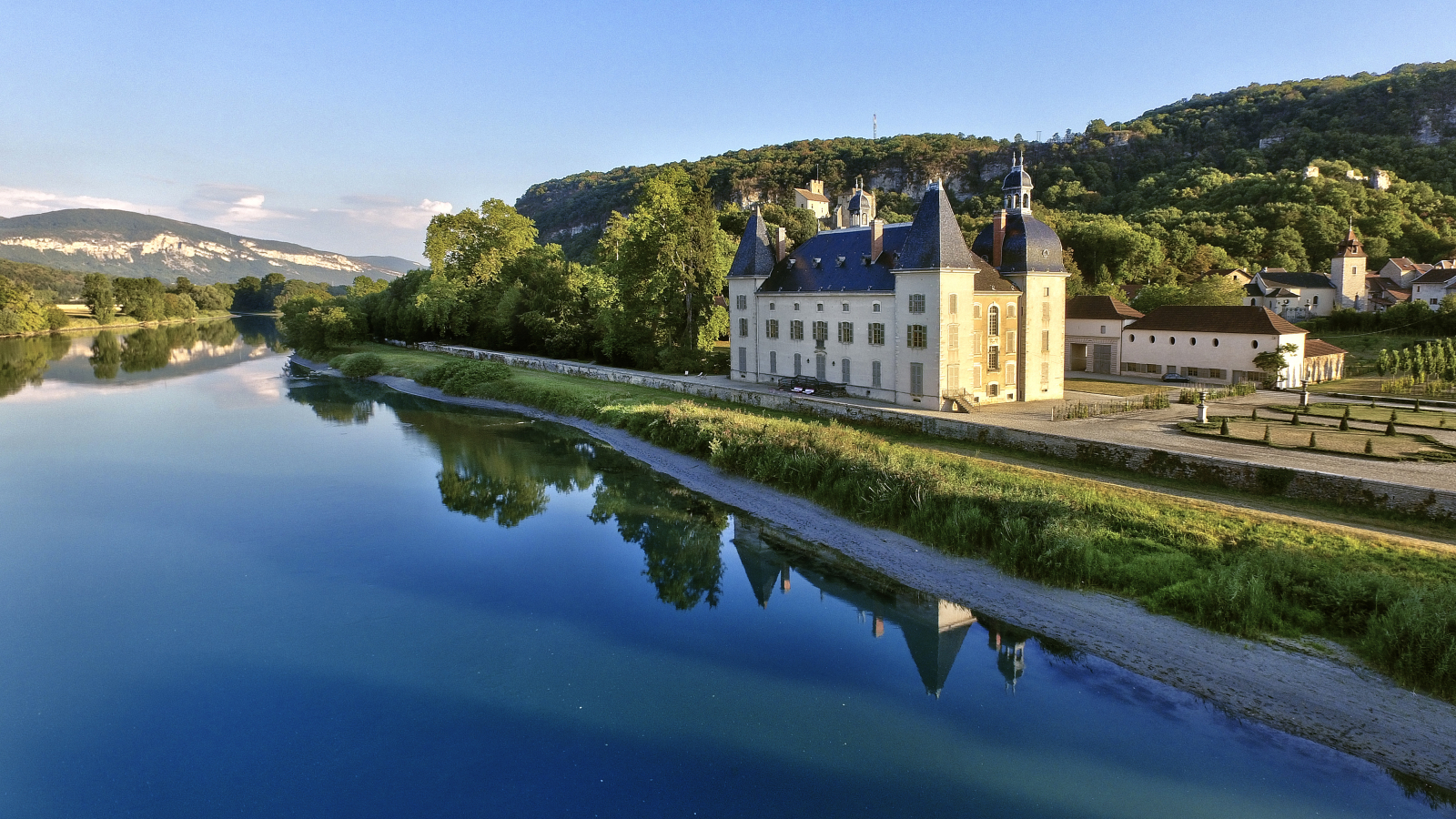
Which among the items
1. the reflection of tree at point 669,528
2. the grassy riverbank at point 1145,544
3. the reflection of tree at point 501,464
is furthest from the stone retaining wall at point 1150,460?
the reflection of tree at point 501,464

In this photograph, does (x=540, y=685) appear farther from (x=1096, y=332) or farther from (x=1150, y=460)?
(x=1096, y=332)

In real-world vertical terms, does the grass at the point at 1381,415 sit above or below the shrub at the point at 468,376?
below

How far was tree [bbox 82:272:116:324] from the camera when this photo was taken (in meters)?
121

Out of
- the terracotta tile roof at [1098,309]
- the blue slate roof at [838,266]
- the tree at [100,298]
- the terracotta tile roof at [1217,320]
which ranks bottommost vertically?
the terracotta tile roof at [1217,320]

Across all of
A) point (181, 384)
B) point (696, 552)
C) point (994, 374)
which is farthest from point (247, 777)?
point (181, 384)

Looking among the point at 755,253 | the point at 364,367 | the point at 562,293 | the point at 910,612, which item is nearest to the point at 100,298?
the point at 364,367

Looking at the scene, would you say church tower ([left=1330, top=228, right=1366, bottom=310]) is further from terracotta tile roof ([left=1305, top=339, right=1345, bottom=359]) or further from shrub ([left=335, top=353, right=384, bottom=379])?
shrub ([left=335, top=353, right=384, bottom=379])

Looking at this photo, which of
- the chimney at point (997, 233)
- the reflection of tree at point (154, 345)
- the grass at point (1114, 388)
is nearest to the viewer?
the chimney at point (997, 233)

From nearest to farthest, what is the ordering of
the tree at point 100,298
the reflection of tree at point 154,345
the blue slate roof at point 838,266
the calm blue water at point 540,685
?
the calm blue water at point 540,685 < the blue slate roof at point 838,266 < the reflection of tree at point 154,345 < the tree at point 100,298

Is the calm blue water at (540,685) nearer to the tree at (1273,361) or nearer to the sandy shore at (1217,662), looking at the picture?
the sandy shore at (1217,662)

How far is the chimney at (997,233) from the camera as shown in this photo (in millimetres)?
36281

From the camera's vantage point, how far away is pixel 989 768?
12039 millimetres

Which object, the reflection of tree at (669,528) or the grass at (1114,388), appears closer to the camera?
the reflection of tree at (669,528)

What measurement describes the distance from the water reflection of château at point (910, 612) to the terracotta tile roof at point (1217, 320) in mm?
29486
